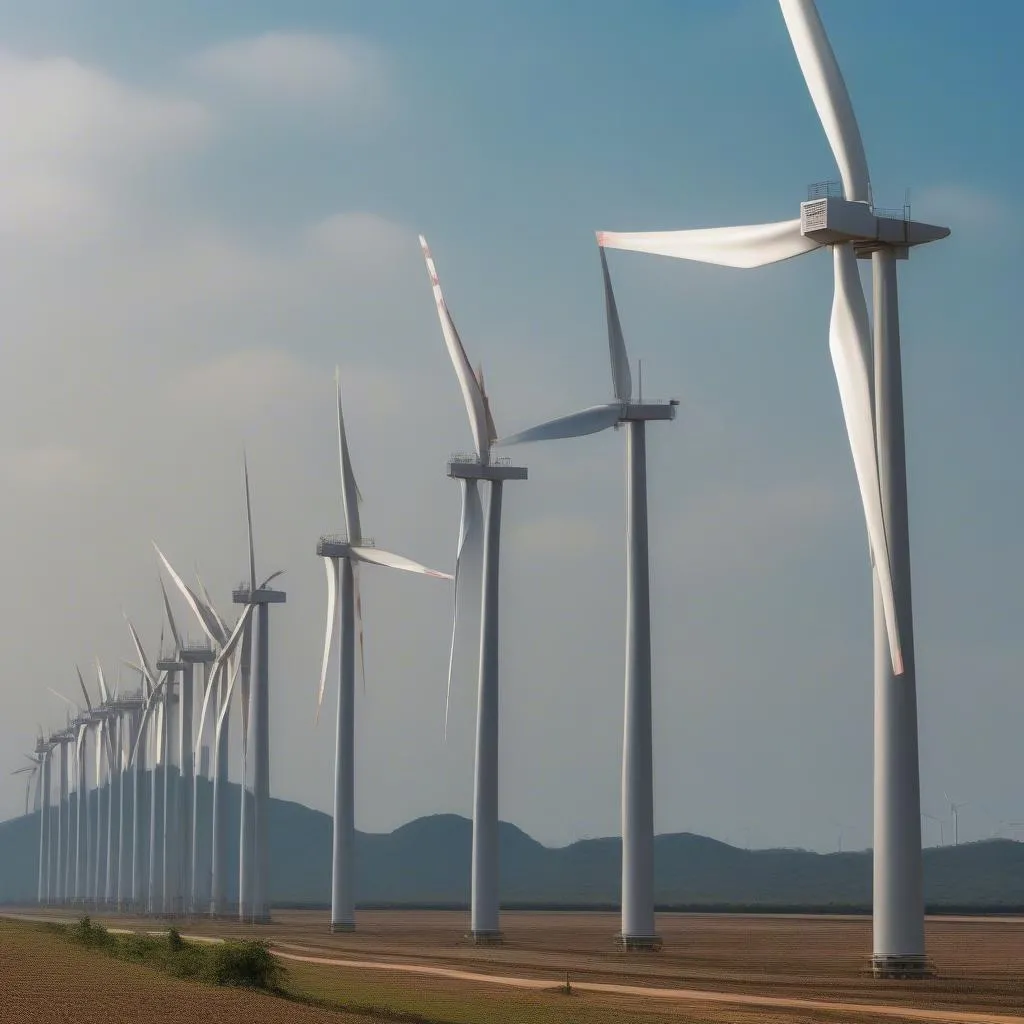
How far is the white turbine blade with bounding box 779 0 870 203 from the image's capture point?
55.4 metres

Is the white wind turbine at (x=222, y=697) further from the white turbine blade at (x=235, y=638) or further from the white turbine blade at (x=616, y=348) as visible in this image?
the white turbine blade at (x=616, y=348)

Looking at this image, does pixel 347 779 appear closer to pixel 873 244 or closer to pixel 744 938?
pixel 744 938

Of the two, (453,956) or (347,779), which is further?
(347,779)

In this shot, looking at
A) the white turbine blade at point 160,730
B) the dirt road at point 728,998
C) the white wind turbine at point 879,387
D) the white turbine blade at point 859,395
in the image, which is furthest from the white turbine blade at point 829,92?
the white turbine blade at point 160,730

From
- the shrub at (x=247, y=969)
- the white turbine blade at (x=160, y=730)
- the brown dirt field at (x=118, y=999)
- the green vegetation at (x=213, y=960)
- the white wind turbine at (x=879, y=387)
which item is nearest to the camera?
the brown dirt field at (x=118, y=999)

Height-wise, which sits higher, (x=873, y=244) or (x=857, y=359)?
(x=873, y=244)

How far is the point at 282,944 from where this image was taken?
9050 centimetres

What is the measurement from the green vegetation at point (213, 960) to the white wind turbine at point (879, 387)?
18073 mm

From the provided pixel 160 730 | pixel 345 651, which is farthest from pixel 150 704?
pixel 345 651

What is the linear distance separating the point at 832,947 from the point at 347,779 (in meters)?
37.2

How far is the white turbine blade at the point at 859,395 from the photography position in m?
50.7

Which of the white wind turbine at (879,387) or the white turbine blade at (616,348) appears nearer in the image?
the white wind turbine at (879,387)

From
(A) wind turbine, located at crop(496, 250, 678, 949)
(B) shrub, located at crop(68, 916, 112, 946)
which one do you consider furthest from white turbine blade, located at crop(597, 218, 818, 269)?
(B) shrub, located at crop(68, 916, 112, 946)

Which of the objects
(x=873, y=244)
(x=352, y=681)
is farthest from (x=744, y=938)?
(x=873, y=244)
